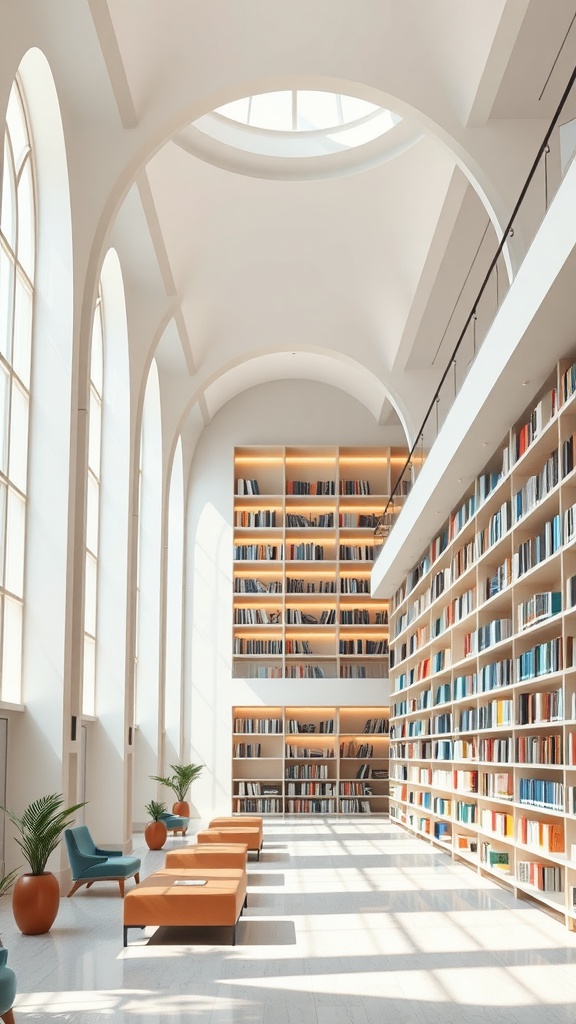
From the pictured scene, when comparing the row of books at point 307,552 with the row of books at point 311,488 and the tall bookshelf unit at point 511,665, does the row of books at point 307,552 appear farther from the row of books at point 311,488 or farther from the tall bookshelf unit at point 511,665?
the tall bookshelf unit at point 511,665

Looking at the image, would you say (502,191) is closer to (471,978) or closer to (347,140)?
(347,140)

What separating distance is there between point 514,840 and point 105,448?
662 cm

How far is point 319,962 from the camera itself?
18.9 ft

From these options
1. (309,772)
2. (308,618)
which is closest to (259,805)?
(309,772)

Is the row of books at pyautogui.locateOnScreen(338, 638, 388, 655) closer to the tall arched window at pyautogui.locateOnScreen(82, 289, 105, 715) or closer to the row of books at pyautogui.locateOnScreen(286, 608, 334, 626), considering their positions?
the row of books at pyautogui.locateOnScreen(286, 608, 334, 626)

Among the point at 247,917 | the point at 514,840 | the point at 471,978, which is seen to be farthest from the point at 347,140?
the point at 471,978

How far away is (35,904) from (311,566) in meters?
13.1

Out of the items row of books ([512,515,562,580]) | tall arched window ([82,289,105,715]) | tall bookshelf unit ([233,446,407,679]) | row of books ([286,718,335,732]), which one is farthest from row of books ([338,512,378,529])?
row of books ([512,515,562,580])

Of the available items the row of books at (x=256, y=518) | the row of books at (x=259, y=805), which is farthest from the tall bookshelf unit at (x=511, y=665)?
the row of books at (x=256, y=518)

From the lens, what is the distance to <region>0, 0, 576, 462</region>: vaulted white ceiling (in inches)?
341

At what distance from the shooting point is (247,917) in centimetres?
724

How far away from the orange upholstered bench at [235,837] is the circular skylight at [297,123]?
7.79 meters

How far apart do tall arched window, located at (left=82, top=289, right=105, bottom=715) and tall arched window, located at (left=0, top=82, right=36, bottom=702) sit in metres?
3.10

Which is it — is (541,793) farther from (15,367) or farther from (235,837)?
(15,367)
